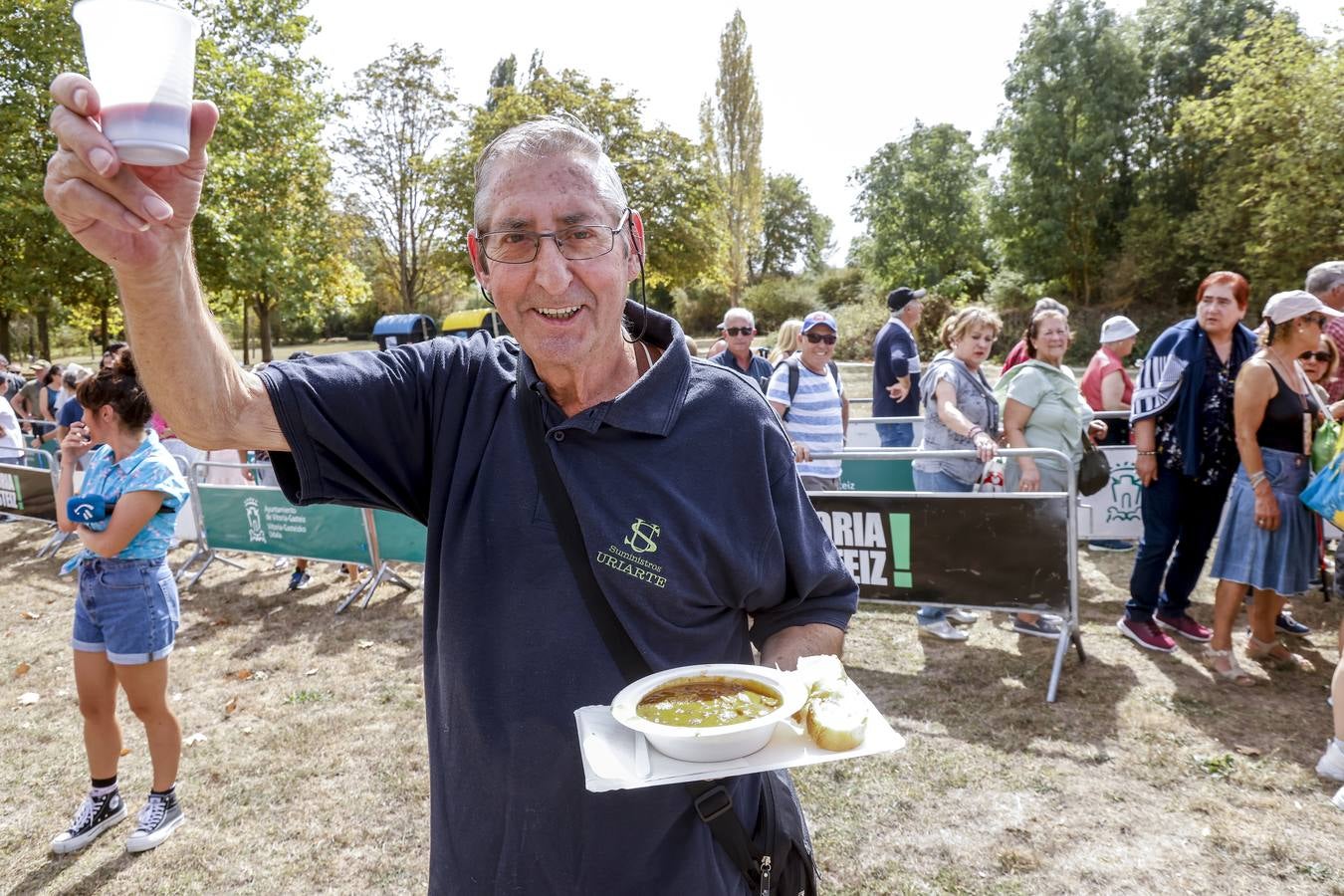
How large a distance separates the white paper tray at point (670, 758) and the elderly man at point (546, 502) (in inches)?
7.1

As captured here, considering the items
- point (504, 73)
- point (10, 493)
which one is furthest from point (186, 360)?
point (504, 73)

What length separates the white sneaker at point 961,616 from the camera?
21.2 ft

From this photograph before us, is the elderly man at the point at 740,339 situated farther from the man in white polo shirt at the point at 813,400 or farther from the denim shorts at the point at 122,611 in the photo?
the denim shorts at the point at 122,611

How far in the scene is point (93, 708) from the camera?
396 centimetres

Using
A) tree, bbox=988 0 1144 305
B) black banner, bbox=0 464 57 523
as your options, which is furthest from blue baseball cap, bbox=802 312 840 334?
tree, bbox=988 0 1144 305

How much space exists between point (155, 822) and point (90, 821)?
1.11ft

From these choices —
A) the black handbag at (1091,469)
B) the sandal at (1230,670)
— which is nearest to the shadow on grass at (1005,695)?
the sandal at (1230,670)

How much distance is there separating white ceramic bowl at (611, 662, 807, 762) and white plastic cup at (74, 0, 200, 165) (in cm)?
110

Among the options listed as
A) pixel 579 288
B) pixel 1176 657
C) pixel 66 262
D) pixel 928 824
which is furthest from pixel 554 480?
pixel 66 262

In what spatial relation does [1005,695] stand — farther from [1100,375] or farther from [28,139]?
[28,139]

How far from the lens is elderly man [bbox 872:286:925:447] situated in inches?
322

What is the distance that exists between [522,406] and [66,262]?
23.7 m

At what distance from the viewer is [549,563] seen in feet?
5.29

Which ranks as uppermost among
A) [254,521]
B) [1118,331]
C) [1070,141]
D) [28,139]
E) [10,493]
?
[1070,141]
